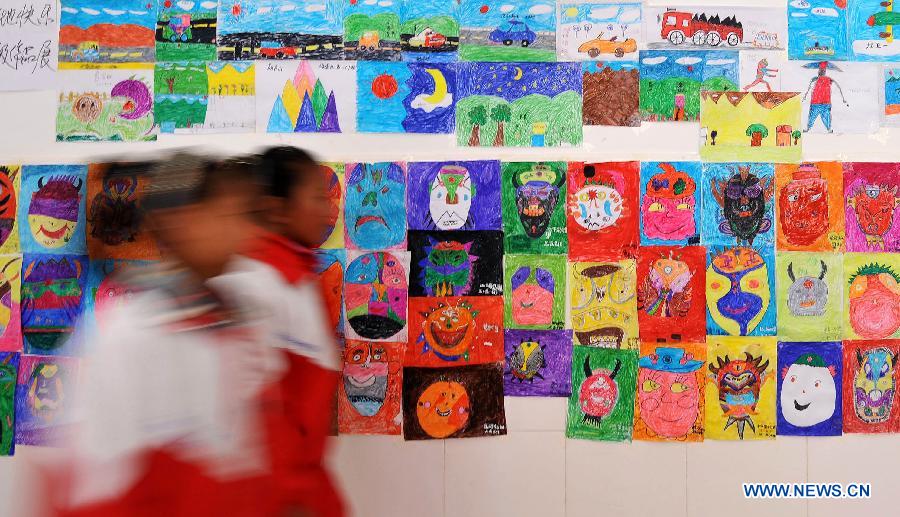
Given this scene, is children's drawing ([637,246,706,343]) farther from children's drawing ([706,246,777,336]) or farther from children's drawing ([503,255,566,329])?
children's drawing ([503,255,566,329])

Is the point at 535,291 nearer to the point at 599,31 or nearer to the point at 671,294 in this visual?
the point at 671,294

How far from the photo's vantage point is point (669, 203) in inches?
64.2

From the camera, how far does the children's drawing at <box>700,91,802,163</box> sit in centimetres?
164

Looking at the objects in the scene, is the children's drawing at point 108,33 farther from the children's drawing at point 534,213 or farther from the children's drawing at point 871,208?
the children's drawing at point 871,208

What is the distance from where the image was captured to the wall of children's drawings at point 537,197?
162 centimetres

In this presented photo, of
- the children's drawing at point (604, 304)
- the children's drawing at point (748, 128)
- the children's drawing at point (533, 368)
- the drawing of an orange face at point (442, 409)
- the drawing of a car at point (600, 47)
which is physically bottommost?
the drawing of an orange face at point (442, 409)

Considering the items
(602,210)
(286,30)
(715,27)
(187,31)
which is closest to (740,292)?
(602,210)

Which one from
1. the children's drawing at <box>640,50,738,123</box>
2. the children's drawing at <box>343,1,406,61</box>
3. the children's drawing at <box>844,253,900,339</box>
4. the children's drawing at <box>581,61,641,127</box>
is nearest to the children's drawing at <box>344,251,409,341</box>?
the children's drawing at <box>343,1,406,61</box>

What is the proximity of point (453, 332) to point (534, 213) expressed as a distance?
368 millimetres

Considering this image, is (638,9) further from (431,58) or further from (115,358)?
(115,358)

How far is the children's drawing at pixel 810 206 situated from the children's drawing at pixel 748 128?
0.16 ft

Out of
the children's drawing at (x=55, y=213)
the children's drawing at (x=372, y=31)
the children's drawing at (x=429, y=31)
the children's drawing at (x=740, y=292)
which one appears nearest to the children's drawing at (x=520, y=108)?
the children's drawing at (x=429, y=31)

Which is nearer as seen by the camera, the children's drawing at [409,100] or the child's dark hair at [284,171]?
the child's dark hair at [284,171]

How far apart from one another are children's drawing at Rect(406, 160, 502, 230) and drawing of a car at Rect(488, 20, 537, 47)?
0.32 meters
